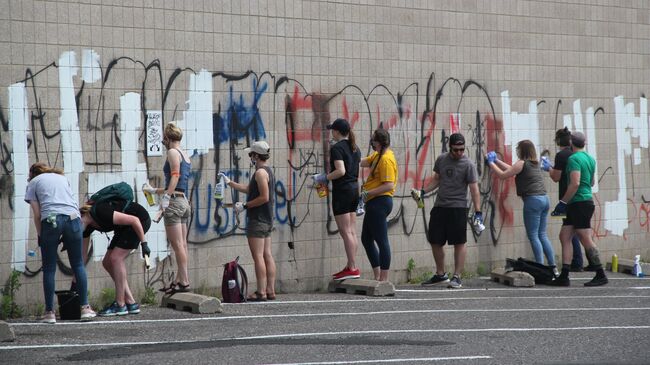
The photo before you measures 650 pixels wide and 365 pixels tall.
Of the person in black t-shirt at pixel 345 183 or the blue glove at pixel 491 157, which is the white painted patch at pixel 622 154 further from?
the person in black t-shirt at pixel 345 183

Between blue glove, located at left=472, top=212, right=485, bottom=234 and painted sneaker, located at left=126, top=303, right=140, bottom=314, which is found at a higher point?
blue glove, located at left=472, top=212, right=485, bottom=234

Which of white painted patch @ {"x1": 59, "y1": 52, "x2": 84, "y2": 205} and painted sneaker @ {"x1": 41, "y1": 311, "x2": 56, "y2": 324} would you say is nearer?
painted sneaker @ {"x1": 41, "y1": 311, "x2": 56, "y2": 324}

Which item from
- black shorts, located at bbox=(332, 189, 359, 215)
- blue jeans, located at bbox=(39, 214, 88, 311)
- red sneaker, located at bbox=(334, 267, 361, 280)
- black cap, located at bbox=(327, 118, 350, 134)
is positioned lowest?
red sneaker, located at bbox=(334, 267, 361, 280)

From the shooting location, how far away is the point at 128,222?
11.7m

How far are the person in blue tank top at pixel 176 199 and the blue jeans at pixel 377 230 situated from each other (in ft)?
7.94

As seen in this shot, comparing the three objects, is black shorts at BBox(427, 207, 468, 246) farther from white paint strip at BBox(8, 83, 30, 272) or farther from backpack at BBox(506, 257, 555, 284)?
white paint strip at BBox(8, 83, 30, 272)

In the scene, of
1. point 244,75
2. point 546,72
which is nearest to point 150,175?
point 244,75

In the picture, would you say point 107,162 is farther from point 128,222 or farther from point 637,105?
point 637,105

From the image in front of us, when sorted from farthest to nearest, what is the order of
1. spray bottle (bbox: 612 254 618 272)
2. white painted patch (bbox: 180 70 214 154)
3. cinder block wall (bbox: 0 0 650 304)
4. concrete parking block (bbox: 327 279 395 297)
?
spray bottle (bbox: 612 254 618 272), concrete parking block (bbox: 327 279 395 297), white painted patch (bbox: 180 70 214 154), cinder block wall (bbox: 0 0 650 304)

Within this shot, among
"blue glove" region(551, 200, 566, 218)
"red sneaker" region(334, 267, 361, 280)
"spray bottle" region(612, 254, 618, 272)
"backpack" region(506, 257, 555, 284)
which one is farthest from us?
"spray bottle" region(612, 254, 618, 272)

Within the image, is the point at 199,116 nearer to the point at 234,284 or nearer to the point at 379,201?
the point at 234,284

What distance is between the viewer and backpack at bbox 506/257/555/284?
592 inches

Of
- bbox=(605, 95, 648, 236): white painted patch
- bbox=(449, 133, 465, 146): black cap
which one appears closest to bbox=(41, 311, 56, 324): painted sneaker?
bbox=(449, 133, 465, 146): black cap

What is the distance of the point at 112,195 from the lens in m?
11.8
